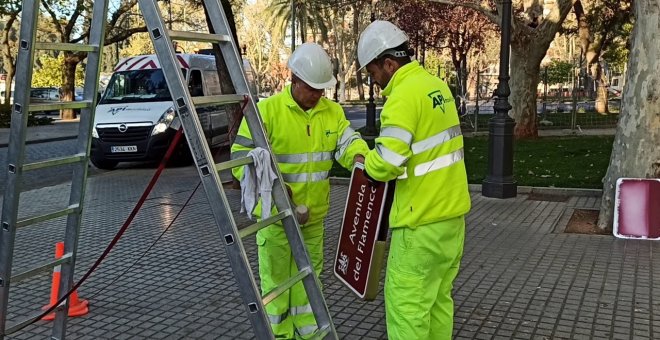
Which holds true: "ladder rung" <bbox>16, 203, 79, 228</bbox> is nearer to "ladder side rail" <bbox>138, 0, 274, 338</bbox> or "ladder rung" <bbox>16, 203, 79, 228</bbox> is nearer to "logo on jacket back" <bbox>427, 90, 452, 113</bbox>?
"ladder side rail" <bbox>138, 0, 274, 338</bbox>

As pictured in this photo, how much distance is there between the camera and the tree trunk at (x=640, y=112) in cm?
718

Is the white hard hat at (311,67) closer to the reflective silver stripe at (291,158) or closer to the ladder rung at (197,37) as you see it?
the reflective silver stripe at (291,158)

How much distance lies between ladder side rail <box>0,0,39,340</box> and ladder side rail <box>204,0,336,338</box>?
810 mm

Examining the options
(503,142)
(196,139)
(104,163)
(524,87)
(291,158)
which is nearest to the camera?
→ (196,139)

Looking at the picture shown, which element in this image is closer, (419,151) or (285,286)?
(285,286)

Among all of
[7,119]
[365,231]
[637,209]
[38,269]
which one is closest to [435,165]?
[365,231]

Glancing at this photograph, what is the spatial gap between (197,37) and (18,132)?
0.96 meters

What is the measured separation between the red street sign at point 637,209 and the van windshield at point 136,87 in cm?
1004

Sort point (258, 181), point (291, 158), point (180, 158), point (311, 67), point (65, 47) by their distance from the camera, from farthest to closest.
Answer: point (180, 158), point (291, 158), point (311, 67), point (65, 47), point (258, 181)

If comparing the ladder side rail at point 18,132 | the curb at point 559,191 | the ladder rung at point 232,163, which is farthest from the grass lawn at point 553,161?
the ladder side rail at point 18,132

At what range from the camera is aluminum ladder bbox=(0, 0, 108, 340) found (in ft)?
9.52

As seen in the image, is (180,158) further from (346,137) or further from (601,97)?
(601,97)

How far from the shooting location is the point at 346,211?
3.48 m

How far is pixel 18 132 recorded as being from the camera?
9.61 feet
